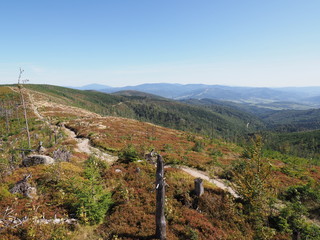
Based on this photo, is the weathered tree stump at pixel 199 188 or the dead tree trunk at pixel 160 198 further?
the weathered tree stump at pixel 199 188

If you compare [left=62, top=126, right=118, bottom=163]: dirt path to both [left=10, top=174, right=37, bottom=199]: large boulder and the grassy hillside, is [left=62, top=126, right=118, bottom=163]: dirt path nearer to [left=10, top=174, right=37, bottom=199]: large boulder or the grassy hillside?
the grassy hillside

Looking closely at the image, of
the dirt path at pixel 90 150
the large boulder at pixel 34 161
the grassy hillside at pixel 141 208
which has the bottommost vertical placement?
the dirt path at pixel 90 150

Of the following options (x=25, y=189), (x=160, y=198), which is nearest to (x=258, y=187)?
(x=160, y=198)

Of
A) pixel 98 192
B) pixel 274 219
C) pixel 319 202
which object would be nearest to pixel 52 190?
Answer: pixel 98 192

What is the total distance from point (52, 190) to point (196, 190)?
11319mm

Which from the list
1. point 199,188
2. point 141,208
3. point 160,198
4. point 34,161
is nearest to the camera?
point 160,198

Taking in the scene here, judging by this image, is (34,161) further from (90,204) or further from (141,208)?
(141,208)

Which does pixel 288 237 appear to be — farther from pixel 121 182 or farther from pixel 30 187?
pixel 30 187

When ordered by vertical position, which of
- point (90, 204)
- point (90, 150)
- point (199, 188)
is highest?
point (90, 204)

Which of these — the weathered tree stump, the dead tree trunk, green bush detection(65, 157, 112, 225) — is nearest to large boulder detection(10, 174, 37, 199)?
green bush detection(65, 157, 112, 225)

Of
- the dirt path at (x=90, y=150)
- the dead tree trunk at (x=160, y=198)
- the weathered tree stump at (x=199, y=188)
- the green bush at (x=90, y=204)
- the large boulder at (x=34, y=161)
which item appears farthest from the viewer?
the dirt path at (x=90, y=150)

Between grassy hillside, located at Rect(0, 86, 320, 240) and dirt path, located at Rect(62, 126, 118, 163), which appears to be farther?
dirt path, located at Rect(62, 126, 118, 163)

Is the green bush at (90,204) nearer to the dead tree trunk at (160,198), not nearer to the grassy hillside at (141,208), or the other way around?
the grassy hillside at (141,208)

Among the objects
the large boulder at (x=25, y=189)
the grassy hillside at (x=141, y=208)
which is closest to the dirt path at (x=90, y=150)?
the grassy hillside at (x=141, y=208)
